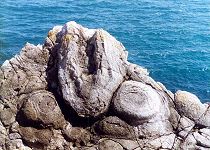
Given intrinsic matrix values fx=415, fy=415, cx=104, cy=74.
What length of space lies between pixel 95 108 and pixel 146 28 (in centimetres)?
3564

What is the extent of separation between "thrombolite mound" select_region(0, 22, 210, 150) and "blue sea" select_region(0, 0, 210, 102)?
16.8 m

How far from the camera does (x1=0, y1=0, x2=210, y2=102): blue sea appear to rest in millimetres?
46938

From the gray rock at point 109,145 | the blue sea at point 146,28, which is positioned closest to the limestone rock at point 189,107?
the gray rock at point 109,145

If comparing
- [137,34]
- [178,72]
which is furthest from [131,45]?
[178,72]

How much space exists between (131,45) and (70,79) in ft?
94.1

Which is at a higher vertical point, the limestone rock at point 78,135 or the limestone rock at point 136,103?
the limestone rock at point 136,103

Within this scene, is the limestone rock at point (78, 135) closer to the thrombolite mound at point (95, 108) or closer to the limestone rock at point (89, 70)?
the thrombolite mound at point (95, 108)

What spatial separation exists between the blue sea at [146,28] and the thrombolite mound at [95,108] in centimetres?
1684

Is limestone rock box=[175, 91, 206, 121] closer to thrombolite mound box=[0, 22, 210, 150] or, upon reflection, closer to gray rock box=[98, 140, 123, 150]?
thrombolite mound box=[0, 22, 210, 150]

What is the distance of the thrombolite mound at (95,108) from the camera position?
24.0m

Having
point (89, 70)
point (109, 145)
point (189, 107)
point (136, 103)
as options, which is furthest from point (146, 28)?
point (109, 145)

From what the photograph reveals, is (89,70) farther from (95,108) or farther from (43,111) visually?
(43,111)

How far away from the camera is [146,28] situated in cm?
5806

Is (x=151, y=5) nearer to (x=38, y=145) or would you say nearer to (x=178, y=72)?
(x=178, y=72)
